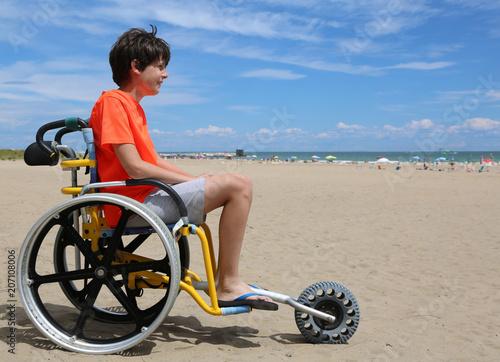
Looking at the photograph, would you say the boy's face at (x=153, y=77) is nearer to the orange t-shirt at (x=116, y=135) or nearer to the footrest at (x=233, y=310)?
the orange t-shirt at (x=116, y=135)

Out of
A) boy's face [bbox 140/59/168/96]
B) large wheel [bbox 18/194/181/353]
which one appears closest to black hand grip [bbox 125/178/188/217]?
large wheel [bbox 18/194/181/353]

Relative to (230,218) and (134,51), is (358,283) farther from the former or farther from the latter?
(134,51)

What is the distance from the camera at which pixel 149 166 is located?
8.18 feet

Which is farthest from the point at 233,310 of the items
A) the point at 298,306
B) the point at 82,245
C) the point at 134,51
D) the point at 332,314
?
the point at 134,51

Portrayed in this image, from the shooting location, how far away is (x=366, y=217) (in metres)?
8.77

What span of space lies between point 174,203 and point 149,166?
254mm

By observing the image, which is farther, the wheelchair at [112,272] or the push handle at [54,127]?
the push handle at [54,127]

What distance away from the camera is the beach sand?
2.62 meters

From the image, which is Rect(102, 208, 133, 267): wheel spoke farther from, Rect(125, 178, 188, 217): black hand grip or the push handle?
the push handle

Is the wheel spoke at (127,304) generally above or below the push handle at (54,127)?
below

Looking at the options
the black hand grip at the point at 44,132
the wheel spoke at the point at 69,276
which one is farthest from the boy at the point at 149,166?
the wheel spoke at the point at 69,276

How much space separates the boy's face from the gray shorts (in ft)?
2.17

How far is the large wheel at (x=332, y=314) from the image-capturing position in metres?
2.74

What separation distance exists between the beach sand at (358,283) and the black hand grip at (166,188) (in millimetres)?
827
